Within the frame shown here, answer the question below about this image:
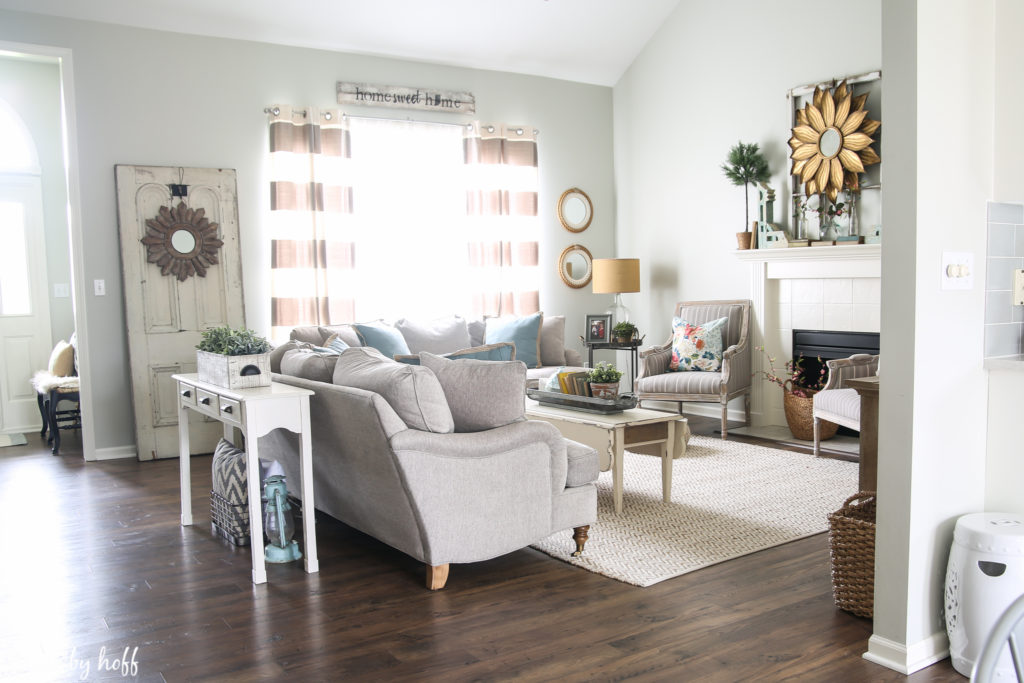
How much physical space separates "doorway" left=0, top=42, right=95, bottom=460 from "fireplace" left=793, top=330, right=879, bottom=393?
19.0 ft

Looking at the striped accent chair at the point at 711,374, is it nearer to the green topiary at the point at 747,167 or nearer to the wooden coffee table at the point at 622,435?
the green topiary at the point at 747,167

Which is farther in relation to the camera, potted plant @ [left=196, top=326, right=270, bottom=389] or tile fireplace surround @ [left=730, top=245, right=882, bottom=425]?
tile fireplace surround @ [left=730, top=245, right=882, bottom=425]

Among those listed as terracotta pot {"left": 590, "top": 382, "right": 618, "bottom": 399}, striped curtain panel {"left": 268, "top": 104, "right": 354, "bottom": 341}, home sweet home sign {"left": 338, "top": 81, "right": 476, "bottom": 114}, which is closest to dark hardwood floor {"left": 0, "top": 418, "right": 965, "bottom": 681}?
terracotta pot {"left": 590, "top": 382, "right": 618, "bottom": 399}

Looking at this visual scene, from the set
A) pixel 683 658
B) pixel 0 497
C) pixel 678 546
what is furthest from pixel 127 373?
pixel 683 658

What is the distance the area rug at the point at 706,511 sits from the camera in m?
3.44

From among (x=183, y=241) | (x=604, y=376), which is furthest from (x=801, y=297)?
(x=183, y=241)

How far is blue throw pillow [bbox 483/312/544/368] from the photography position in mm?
6719

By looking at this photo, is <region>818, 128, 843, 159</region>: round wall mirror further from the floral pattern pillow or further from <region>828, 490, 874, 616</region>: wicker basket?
<region>828, 490, 874, 616</region>: wicker basket

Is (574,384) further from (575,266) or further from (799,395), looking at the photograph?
(575,266)

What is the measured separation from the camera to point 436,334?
6.52 metres

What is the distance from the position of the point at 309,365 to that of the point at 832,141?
4103 mm

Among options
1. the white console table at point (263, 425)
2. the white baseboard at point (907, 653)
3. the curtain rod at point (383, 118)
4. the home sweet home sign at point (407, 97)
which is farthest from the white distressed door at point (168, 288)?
the white baseboard at point (907, 653)

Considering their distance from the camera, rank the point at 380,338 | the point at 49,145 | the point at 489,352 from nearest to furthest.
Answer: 1. the point at 489,352
2. the point at 380,338
3. the point at 49,145

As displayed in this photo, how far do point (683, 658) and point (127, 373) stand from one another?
4675 millimetres
